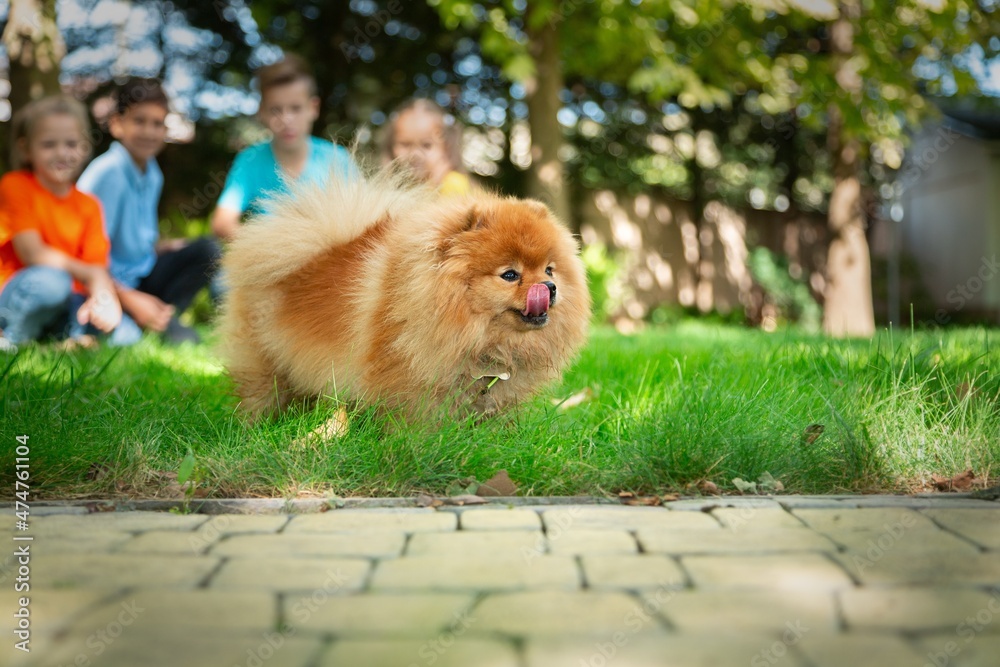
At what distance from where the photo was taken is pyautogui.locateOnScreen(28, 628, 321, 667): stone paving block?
1.42m

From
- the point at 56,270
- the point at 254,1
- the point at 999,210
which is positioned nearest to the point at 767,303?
the point at 999,210

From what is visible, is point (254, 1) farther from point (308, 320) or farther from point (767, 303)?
point (767, 303)

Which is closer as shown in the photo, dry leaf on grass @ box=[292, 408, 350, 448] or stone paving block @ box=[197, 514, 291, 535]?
stone paving block @ box=[197, 514, 291, 535]

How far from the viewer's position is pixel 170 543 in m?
2.00

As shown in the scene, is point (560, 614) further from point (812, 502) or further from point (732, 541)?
point (812, 502)

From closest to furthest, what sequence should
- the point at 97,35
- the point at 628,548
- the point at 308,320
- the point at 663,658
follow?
the point at 663,658 < the point at 628,548 < the point at 308,320 < the point at 97,35

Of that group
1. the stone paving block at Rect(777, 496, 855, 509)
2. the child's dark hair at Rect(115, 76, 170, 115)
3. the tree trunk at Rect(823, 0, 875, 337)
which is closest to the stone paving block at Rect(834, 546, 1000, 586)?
the stone paving block at Rect(777, 496, 855, 509)

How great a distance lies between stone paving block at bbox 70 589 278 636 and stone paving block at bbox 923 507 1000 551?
1.74 metres

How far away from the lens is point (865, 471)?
264 cm

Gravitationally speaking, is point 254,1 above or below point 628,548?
above

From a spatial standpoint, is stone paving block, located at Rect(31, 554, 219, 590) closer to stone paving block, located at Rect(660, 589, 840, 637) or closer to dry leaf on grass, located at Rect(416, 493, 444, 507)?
dry leaf on grass, located at Rect(416, 493, 444, 507)

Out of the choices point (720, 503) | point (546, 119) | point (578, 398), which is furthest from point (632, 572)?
point (546, 119)

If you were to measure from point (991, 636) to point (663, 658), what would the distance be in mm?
659

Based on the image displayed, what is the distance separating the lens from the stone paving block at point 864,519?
2.13 metres
